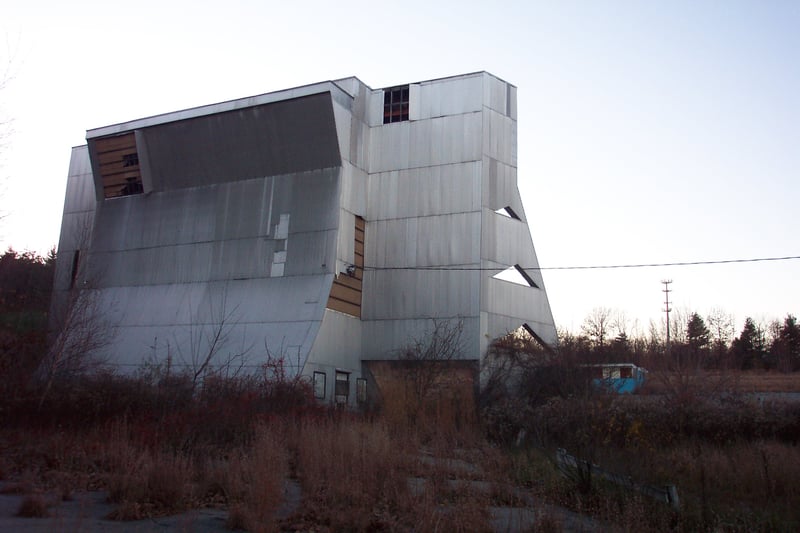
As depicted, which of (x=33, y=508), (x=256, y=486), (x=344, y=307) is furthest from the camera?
(x=344, y=307)

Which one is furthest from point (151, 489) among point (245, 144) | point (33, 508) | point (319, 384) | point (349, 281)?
point (245, 144)

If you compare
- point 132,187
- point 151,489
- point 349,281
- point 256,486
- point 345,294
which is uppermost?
point 132,187

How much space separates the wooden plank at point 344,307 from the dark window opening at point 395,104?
897 cm

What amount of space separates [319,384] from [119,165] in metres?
16.9

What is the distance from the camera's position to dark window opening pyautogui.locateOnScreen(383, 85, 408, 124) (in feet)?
111

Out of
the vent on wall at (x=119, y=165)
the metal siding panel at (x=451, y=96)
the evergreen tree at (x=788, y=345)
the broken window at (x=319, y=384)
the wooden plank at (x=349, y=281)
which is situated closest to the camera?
the broken window at (x=319, y=384)

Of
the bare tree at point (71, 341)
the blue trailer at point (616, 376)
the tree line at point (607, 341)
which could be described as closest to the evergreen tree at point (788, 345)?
the tree line at point (607, 341)

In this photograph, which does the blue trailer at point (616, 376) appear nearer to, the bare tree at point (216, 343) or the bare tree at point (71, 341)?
the bare tree at point (216, 343)

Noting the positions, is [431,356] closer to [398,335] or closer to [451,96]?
[398,335]

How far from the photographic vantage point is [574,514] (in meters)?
11.2

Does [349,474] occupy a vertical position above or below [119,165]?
below

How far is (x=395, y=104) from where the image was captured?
112 ft

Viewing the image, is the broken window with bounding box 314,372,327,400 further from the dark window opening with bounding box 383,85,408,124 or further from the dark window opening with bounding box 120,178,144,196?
the dark window opening with bounding box 120,178,144,196

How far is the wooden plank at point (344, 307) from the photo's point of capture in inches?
1180
